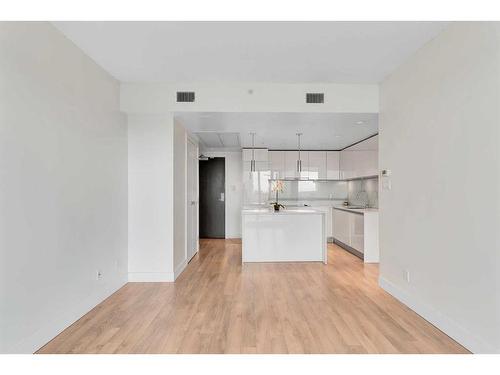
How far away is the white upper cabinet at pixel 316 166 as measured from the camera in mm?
7699

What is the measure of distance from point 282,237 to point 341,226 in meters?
1.91

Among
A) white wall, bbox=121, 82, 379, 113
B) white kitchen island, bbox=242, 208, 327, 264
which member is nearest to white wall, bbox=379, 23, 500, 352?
white wall, bbox=121, 82, 379, 113

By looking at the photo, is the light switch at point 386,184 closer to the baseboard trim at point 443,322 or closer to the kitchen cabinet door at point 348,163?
the baseboard trim at point 443,322

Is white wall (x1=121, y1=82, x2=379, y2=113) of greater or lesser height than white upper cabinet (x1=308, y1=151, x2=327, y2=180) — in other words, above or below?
above

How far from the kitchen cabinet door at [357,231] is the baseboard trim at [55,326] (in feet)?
13.3

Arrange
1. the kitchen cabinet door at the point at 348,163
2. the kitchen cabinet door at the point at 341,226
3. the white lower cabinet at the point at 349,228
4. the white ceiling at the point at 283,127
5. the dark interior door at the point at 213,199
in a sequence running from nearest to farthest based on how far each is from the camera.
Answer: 1. the white ceiling at the point at 283,127
2. the white lower cabinet at the point at 349,228
3. the kitchen cabinet door at the point at 341,226
4. the kitchen cabinet door at the point at 348,163
5. the dark interior door at the point at 213,199

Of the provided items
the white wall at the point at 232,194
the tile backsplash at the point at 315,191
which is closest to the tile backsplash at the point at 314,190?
the tile backsplash at the point at 315,191

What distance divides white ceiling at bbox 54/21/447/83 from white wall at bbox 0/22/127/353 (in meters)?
0.34

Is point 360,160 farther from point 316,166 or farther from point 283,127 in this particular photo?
point 283,127

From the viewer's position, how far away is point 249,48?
301 centimetres

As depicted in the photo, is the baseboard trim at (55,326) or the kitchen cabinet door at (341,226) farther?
the kitchen cabinet door at (341,226)

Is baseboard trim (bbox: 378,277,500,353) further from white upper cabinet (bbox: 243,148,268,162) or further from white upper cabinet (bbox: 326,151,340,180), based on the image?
white upper cabinet (bbox: 243,148,268,162)

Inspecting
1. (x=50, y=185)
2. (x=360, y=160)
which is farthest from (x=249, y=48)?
(x=360, y=160)

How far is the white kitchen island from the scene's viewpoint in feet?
17.4
